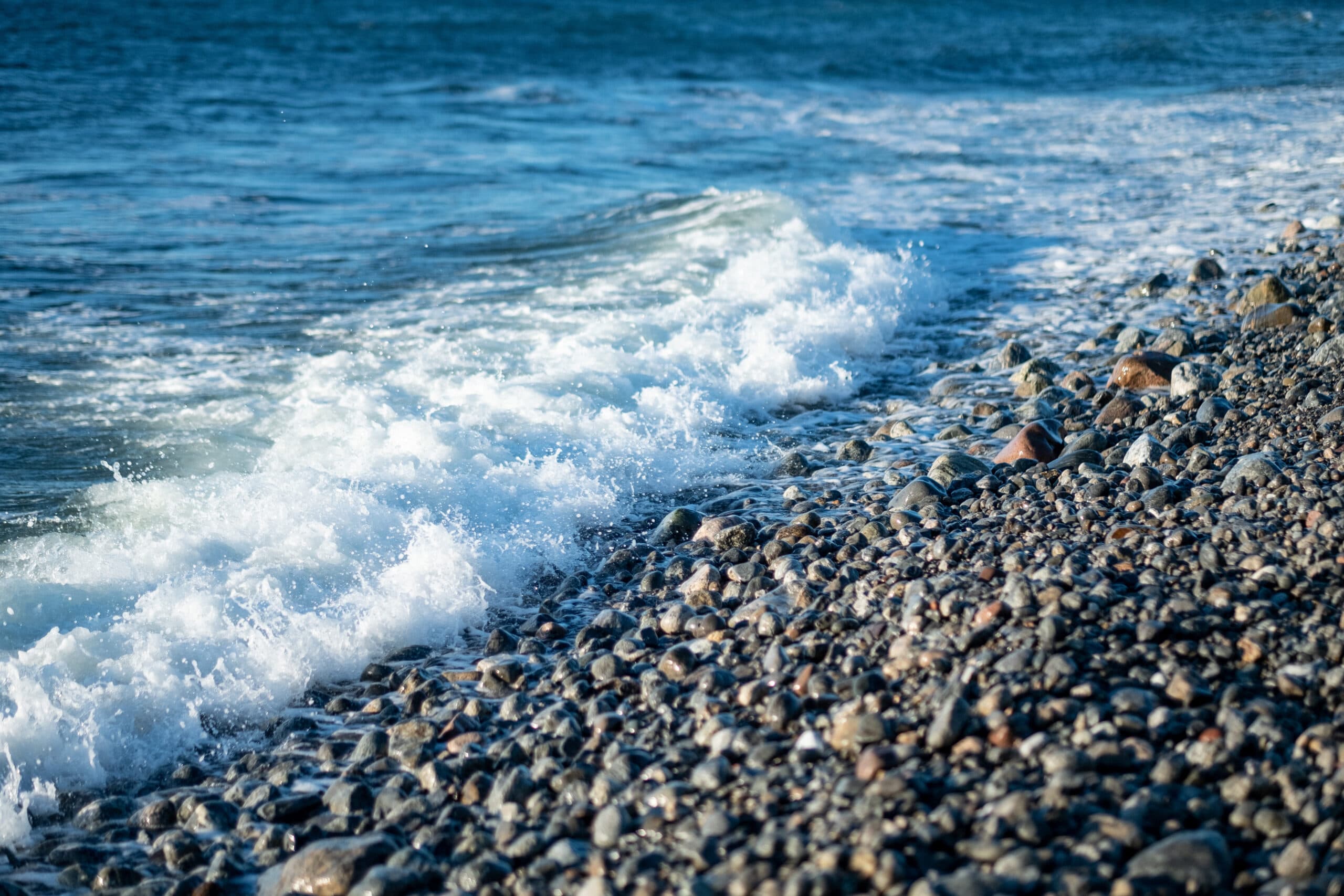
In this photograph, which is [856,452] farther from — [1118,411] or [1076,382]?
[1076,382]

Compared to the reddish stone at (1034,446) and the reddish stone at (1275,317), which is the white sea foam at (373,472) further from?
the reddish stone at (1275,317)

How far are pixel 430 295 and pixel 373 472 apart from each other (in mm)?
3857

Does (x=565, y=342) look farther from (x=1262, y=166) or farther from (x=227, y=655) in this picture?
(x=1262, y=166)

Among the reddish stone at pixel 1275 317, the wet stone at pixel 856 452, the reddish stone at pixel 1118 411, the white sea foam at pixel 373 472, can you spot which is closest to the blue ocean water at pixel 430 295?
the white sea foam at pixel 373 472

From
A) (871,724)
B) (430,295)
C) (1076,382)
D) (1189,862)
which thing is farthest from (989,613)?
(430,295)

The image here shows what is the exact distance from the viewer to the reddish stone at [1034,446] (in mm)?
4598

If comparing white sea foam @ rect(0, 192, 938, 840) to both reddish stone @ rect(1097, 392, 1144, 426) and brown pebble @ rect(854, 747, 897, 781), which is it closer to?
reddish stone @ rect(1097, 392, 1144, 426)

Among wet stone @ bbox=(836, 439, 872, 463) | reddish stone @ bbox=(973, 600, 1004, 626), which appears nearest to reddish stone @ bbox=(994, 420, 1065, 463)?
wet stone @ bbox=(836, 439, 872, 463)

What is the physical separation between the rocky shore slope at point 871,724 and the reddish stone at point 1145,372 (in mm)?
1027

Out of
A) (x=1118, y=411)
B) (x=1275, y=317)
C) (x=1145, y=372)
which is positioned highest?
(x=1275, y=317)

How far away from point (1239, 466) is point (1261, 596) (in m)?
1.00

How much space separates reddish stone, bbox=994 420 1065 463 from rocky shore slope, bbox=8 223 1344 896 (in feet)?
0.61

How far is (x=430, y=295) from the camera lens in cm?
847

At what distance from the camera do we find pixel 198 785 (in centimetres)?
312
